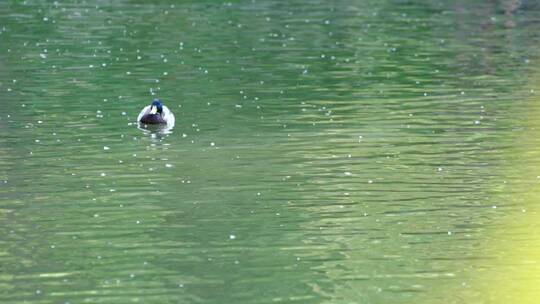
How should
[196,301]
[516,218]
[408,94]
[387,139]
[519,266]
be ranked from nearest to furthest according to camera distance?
1. [196,301]
2. [519,266]
3. [516,218]
4. [387,139]
5. [408,94]

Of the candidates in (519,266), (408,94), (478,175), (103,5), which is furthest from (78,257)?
(103,5)

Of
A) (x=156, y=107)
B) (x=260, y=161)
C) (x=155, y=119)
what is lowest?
(x=260, y=161)

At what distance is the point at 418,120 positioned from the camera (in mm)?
22906

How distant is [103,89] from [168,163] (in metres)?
6.98

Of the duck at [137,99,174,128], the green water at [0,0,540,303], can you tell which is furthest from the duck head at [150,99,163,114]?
the green water at [0,0,540,303]

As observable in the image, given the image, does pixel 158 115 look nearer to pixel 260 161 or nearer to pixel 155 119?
pixel 155 119

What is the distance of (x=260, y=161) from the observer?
778 inches

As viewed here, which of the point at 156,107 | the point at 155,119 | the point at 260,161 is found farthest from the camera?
the point at 156,107

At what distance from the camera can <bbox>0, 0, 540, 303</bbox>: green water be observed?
14.4 metres

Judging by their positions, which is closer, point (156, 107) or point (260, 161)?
point (260, 161)

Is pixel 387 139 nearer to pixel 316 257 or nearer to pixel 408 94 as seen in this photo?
pixel 408 94

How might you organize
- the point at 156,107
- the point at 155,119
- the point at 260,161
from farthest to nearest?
the point at 156,107 → the point at 155,119 → the point at 260,161

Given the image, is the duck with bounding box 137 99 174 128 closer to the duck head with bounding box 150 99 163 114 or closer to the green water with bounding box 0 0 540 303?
the duck head with bounding box 150 99 163 114

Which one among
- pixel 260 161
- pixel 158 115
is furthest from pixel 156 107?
pixel 260 161
